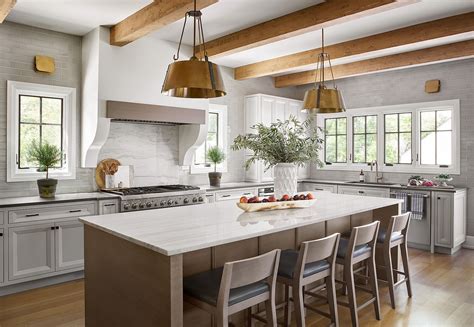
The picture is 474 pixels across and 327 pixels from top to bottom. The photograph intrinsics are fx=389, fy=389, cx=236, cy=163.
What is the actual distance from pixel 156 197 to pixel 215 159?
5.07 ft

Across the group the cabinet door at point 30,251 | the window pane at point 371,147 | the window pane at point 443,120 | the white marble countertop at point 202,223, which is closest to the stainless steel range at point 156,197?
the cabinet door at point 30,251

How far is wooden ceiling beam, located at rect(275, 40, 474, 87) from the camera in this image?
16.9ft

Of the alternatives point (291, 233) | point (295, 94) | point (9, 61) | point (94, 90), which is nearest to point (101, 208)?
point (94, 90)

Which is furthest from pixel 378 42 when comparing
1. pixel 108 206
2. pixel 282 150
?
pixel 108 206

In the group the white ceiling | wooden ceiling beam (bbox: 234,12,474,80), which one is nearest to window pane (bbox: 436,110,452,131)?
the white ceiling

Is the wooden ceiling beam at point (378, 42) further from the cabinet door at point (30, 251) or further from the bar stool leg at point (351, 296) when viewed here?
the cabinet door at point (30, 251)

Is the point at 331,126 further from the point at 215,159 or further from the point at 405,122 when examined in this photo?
the point at 215,159

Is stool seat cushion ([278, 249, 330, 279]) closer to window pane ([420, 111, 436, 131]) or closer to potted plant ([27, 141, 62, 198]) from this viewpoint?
potted plant ([27, 141, 62, 198])

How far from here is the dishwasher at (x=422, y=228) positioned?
5.64 m

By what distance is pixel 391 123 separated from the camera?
6688 millimetres

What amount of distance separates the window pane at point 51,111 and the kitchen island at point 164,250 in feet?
7.95

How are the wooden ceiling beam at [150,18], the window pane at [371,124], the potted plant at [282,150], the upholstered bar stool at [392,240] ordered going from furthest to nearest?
the window pane at [371,124] < the potted plant at [282,150] < the upholstered bar stool at [392,240] < the wooden ceiling beam at [150,18]

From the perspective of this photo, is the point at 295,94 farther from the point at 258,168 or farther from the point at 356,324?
the point at 356,324

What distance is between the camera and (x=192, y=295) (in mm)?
2336
